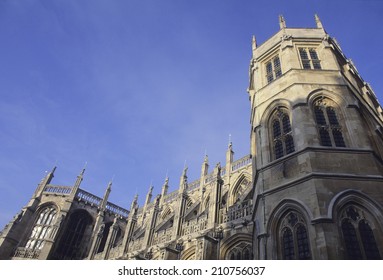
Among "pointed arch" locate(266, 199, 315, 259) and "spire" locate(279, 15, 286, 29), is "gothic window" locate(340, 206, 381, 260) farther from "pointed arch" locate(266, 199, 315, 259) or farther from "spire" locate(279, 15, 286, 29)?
"spire" locate(279, 15, 286, 29)

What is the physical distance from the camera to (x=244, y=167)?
25.6 m

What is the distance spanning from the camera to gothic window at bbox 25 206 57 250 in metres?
31.1

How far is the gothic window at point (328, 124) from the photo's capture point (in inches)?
444

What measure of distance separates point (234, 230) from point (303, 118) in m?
7.78

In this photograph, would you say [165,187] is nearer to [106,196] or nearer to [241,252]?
[106,196]

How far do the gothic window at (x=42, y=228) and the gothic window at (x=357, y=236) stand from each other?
3180cm

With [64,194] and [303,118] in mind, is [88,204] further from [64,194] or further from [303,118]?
[303,118]

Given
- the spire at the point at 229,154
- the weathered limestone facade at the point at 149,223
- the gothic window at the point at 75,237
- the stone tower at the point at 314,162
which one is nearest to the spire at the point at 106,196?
the weathered limestone facade at the point at 149,223

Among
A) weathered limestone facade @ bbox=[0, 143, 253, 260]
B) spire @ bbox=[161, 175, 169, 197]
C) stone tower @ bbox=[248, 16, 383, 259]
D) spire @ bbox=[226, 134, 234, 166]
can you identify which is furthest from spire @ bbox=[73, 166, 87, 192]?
stone tower @ bbox=[248, 16, 383, 259]

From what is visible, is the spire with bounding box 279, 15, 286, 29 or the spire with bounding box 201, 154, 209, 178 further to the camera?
the spire with bounding box 201, 154, 209, 178

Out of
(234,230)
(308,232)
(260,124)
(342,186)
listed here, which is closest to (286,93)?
(260,124)

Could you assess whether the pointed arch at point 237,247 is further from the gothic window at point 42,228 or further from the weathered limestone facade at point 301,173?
the gothic window at point 42,228

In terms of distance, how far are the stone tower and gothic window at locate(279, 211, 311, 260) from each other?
32 mm

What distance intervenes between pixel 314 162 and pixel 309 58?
7.47m
